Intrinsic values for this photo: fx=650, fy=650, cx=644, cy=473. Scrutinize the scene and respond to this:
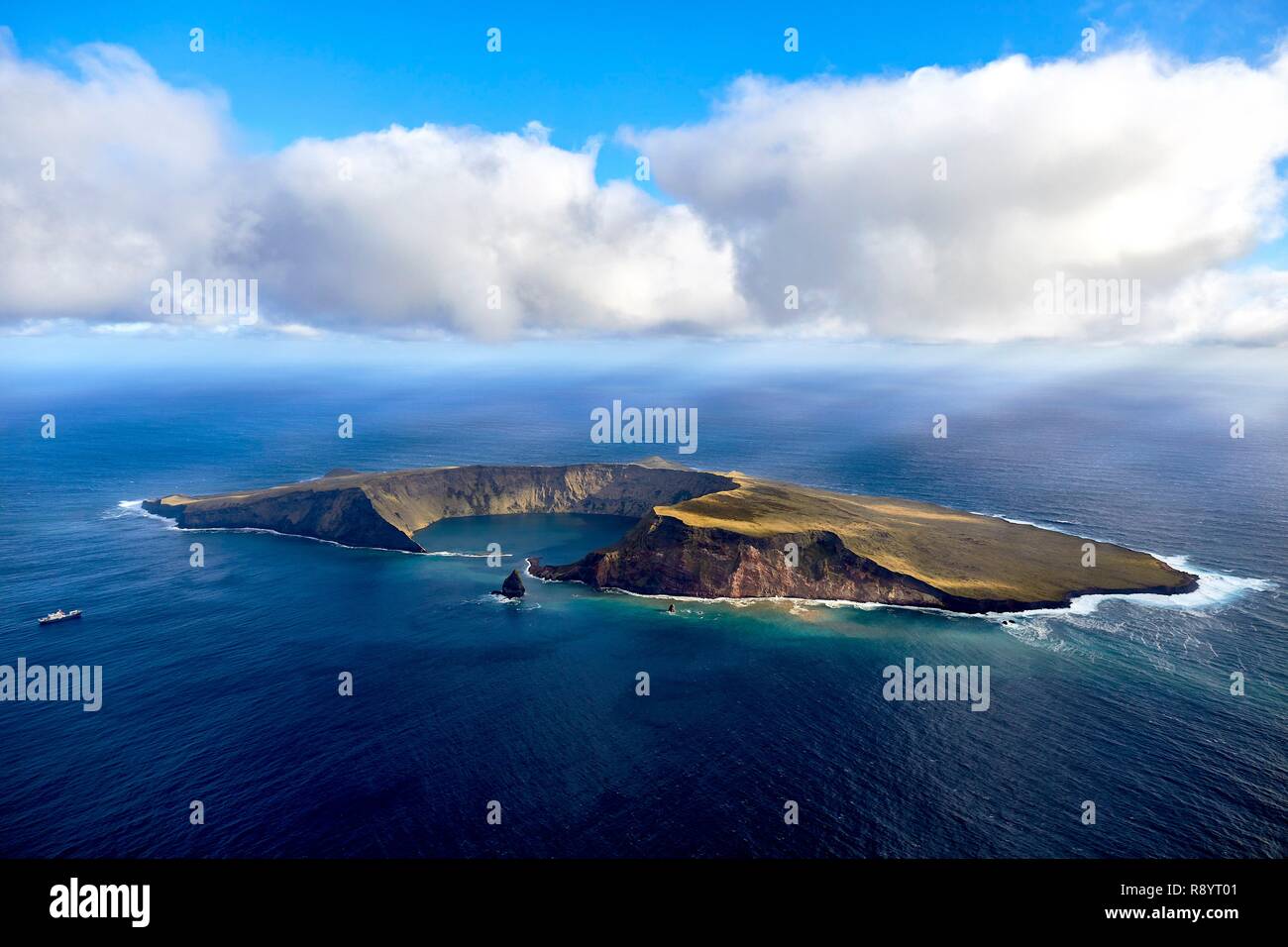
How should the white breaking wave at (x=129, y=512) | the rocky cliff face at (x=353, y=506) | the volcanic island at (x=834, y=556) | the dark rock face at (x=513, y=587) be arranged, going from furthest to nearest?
→ the white breaking wave at (x=129, y=512) < the rocky cliff face at (x=353, y=506) < the dark rock face at (x=513, y=587) < the volcanic island at (x=834, y=556)

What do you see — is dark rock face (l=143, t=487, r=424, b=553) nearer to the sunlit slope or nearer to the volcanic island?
the volcanic island

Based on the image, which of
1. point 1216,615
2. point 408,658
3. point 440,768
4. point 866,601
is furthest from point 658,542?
point 1216,615

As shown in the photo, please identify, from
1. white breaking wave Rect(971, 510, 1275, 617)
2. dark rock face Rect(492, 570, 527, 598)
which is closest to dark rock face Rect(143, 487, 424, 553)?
dark rock face Rect(492, 570, 527, 598)

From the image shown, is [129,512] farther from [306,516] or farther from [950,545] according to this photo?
[950,545]

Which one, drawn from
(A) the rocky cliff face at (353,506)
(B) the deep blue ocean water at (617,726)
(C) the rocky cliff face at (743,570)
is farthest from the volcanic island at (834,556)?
(B) the deep blue ocean water at (617,726)

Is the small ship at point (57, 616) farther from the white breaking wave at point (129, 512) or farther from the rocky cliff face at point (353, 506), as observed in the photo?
the white breaking wave at point (129, 512)

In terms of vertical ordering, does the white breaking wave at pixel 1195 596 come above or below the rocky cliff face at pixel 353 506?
below
